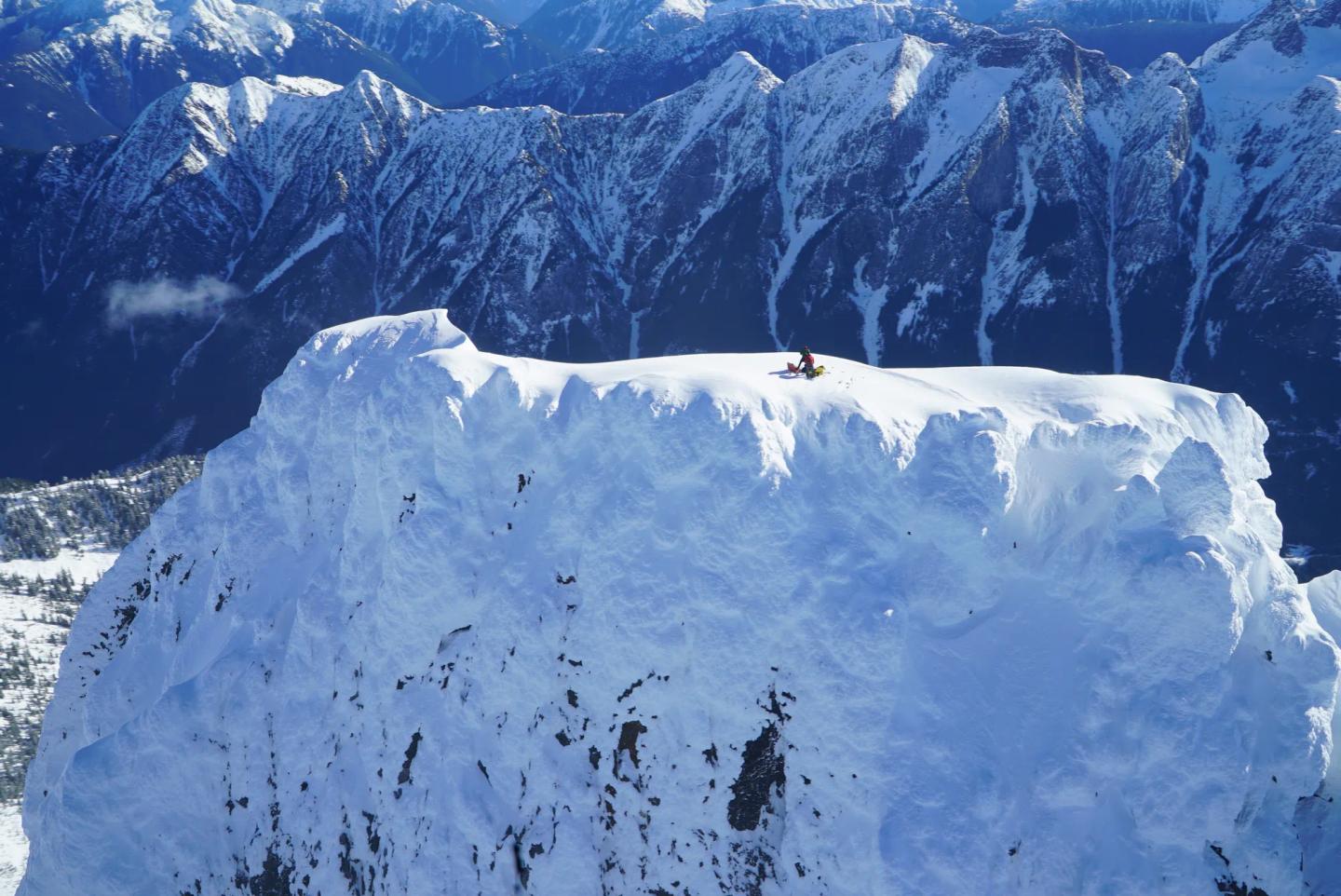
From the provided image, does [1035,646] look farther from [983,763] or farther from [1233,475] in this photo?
[1233,475]

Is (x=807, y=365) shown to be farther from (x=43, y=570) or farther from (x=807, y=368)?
(x=43, y=570)

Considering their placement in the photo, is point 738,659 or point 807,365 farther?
point 807,365

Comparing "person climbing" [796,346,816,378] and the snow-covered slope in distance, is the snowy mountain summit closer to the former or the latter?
"person climbing" [796,346,816,378]

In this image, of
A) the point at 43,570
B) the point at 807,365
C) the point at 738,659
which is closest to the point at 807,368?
the point at 807,365

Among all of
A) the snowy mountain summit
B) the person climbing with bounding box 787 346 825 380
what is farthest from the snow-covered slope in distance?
the person climbing with bounding box 787 346 825 380

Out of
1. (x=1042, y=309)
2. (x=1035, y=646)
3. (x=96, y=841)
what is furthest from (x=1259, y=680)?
(x=1042, y=309)

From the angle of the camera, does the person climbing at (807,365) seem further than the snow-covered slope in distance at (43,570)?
No

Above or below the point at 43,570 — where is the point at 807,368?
above

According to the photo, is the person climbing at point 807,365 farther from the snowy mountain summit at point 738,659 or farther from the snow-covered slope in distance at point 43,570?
the snow-covered slope in distance at point 43,570

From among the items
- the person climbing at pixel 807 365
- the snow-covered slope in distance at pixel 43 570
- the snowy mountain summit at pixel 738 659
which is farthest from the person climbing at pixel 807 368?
the snow-covered slope in distance at pixel 43 570
